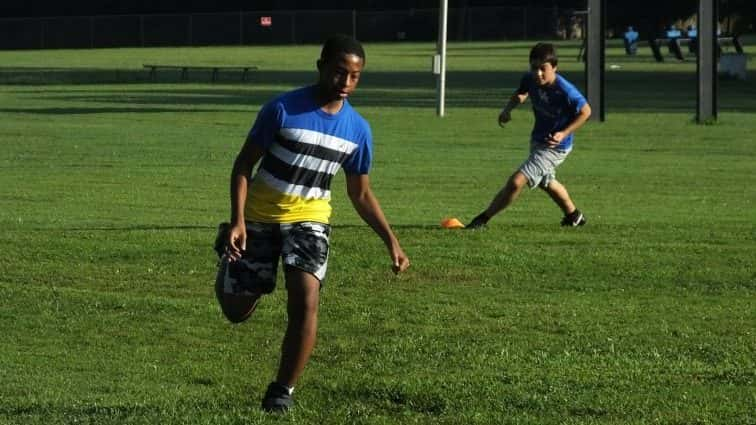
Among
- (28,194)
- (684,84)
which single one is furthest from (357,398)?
(684,84)

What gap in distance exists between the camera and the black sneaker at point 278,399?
26.2ft

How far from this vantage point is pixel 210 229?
51.8 ft

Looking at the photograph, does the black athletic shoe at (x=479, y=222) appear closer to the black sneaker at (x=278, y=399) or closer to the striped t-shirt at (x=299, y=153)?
the striped t-shirt at (x=299, y=153)

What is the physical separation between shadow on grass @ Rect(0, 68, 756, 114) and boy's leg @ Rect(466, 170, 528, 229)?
22.1m

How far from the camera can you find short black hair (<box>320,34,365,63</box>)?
7.68 meters

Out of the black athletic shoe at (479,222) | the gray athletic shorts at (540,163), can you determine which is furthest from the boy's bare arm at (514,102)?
the black athletic shoe at (479,222)

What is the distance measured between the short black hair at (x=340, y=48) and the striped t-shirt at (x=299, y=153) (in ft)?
0.80

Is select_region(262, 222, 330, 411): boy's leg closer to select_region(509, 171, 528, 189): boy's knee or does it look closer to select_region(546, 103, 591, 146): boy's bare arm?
select_region(546, 103, 591, 146): boy's bare arm

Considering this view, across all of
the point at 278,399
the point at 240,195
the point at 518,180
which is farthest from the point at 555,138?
the point at 240,195

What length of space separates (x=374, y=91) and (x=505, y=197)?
31.1 m

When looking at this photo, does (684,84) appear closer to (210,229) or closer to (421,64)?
(421,64)

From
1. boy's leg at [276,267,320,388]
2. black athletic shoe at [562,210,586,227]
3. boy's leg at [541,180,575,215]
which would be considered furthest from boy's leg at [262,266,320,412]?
black athletic shoe at [562,210,586,227]

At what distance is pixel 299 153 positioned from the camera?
7.88 metres

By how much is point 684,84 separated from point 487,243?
123ft
